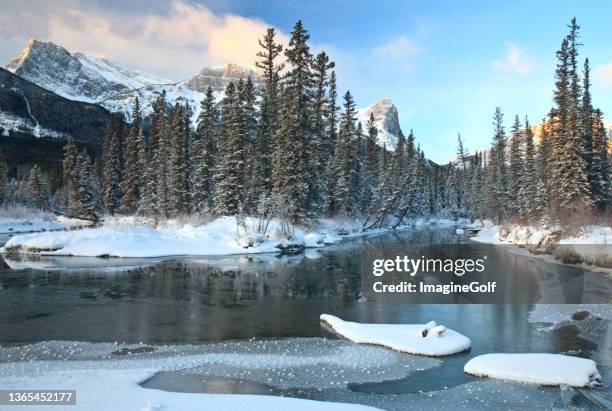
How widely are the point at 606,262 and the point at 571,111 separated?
19967mm

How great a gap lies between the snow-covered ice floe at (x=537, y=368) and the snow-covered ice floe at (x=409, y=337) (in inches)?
47.4

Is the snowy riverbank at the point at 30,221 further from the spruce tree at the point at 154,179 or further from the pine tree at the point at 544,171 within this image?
the pine tree at the point at 544,171

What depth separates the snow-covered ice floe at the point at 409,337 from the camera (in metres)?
11.4

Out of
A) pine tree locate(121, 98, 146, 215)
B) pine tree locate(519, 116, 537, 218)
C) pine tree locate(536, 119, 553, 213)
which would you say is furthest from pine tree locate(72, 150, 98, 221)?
pine tree locate(536, 119, 553, 213)

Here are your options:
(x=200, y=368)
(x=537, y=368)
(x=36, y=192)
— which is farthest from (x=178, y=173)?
(x=537, y=368)

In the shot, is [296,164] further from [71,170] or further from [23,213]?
[23,213]

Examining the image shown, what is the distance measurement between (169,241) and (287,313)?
19.0 meters

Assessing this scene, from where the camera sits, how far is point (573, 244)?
29.3 meters

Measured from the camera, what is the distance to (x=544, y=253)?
32281 millimetres

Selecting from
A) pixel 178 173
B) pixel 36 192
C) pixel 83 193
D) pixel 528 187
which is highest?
pixel 178 173

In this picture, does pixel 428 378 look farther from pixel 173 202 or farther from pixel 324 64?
pixel 324 64

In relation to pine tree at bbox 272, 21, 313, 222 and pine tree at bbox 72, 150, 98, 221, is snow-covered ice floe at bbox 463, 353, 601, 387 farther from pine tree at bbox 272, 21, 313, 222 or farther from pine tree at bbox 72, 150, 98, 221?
pine tree at bbox 72, 150, 98, 221

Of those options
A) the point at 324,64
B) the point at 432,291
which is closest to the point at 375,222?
the point at 324,64

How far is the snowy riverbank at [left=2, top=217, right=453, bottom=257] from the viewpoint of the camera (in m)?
29.5
